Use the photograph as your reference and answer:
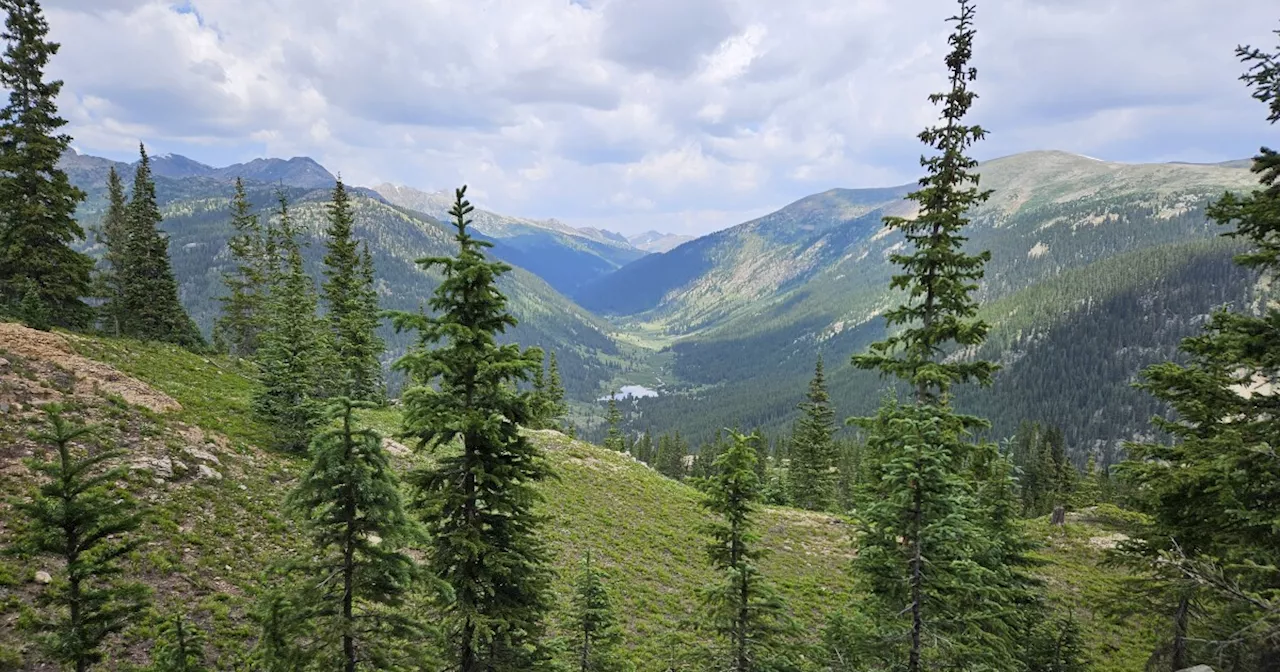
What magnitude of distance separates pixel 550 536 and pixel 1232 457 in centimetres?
2312

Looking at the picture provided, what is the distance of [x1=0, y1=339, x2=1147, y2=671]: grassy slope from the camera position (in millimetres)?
13648

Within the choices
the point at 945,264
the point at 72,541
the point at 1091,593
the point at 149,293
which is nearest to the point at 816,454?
the point at 1091,593

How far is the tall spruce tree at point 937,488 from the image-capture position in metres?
10.5

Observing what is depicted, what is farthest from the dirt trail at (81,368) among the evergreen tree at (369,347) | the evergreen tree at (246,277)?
the evergreen tree at (246,277)

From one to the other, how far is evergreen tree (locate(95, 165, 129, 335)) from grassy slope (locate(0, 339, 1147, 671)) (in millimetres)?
10566

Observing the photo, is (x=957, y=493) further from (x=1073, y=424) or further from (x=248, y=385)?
(x=1073, y=424)

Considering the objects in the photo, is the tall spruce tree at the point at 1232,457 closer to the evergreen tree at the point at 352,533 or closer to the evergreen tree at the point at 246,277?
the evergreen tree at the point at 352,533

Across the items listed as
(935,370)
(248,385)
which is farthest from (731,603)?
(248,385)

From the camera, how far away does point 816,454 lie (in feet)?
161

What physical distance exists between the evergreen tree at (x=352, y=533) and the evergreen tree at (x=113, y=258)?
41938 millimetres

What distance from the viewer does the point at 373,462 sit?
773cm

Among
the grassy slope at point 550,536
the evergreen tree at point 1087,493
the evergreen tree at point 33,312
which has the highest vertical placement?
the evergreen tree at point 33,312

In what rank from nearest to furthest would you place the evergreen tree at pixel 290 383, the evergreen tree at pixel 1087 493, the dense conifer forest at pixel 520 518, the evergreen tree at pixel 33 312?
1. the dense conifer forest at pixel 520 518
2. the evergreen tree at pixel 290 383
3. the evergreen tree at pixel 33 312
4. the evergreen tree at pixel 1087 493

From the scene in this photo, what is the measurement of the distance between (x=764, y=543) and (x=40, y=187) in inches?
1754
